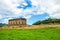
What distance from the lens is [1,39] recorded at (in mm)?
29250

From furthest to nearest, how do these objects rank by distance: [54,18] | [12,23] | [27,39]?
[12,23]
[54,18]
[27,39]

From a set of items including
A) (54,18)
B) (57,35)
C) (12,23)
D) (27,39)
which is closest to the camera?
(27,39)

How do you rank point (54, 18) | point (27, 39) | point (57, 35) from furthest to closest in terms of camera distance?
point (54, 18) < point (57, 35) < point (27, 39)

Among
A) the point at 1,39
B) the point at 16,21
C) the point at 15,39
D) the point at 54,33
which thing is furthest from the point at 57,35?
the point at 16,21

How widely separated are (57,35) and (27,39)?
6.62 meters

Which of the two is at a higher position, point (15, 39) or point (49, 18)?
point (49, 18)

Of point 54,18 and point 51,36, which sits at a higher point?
point 54,18

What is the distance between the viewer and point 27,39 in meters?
28.7

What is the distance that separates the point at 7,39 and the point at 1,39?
1.22 meters

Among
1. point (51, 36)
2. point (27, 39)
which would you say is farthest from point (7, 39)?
point (51, 36)

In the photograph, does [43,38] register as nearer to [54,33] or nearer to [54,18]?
[54,33]

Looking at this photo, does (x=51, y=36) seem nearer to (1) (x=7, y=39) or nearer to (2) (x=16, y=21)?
(1) (x=7, y=39)

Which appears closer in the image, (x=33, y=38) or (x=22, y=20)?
(x=33, y=38)

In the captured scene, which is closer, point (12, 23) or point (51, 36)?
point (51, 36)
